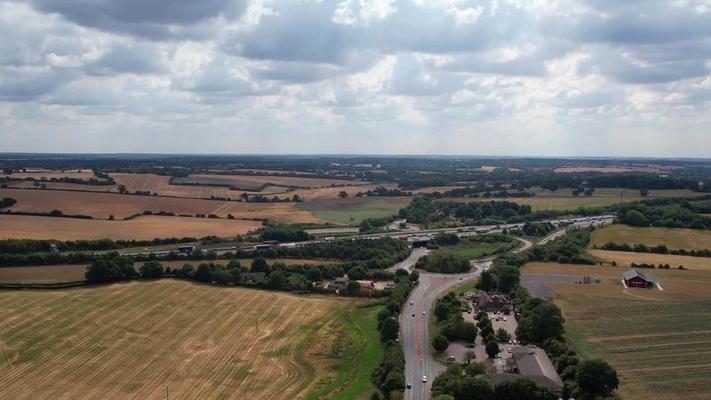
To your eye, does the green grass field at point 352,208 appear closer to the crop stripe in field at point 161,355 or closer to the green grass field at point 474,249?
the green grass field at point 474,249

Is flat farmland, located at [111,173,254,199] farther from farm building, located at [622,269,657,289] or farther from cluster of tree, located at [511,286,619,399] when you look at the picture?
cluster of tree, located at [511,286,619,399]

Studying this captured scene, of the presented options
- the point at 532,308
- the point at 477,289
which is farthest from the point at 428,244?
the point at 532,308

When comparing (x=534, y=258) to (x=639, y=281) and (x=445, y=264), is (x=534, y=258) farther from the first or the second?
(x=639, y=281)

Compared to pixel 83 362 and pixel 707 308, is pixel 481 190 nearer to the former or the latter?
pixel 707 308

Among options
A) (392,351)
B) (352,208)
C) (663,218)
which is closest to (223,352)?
(392,351)

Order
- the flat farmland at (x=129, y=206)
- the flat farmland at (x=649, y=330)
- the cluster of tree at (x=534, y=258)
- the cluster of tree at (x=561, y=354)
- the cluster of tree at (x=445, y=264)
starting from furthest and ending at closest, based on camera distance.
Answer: the flat farmland at (x=129, y=206)
the cluster of tree at (x=445, y=264)
the cluster of tree at (x=534, y=258)
the flat farmland at (x=649, y=330)
the cluster of tree at (x=561, y=354)

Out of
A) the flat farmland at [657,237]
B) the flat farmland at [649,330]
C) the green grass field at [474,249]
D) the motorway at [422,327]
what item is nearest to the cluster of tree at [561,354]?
the flat farmland at [649,330]
